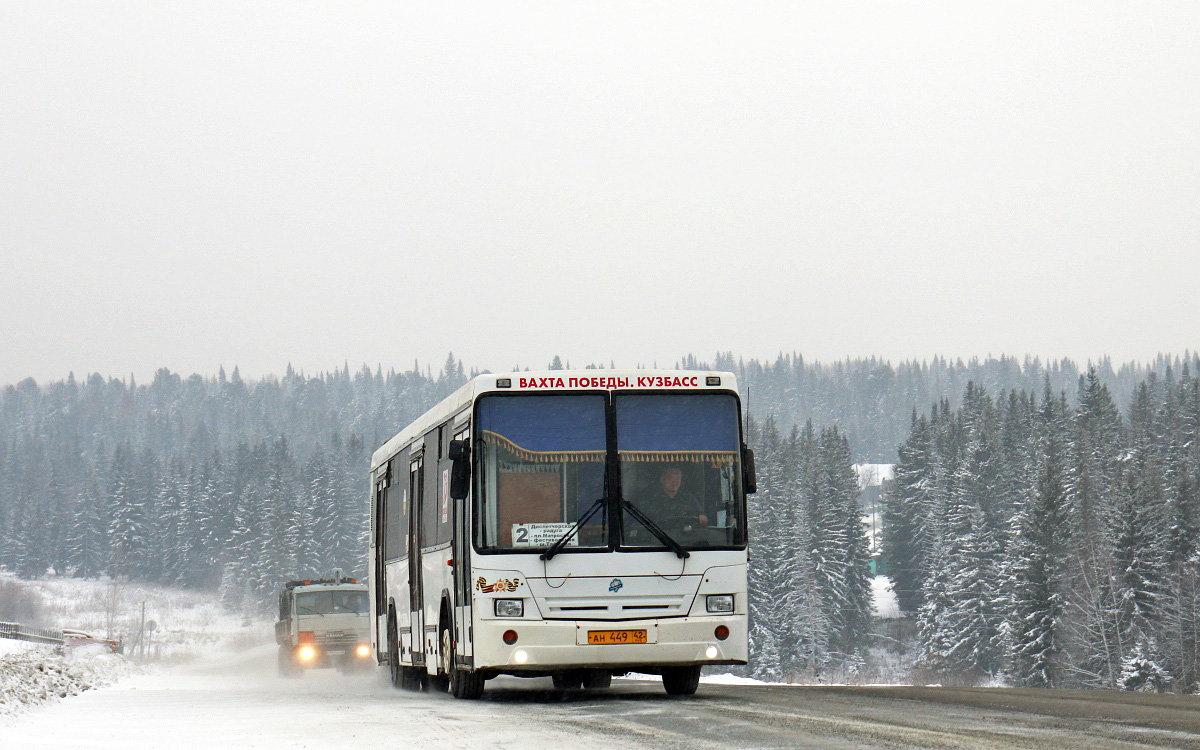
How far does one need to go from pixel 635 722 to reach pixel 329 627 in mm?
26156

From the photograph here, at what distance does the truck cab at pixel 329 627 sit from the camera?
3859 cm

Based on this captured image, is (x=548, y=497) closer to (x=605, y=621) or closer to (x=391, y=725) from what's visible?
(x=605, y=621)

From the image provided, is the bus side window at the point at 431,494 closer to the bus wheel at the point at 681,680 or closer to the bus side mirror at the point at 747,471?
the bus wheel at the point at 681,680

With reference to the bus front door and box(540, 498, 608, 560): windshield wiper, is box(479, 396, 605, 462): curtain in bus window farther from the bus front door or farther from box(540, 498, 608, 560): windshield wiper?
the bus front door

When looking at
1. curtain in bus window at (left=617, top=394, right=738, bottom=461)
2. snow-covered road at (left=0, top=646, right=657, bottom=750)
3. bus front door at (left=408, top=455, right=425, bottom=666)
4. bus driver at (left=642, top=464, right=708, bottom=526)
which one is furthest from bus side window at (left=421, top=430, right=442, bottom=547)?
bus driver at (left=642, top=464, right=708, bottom=526)

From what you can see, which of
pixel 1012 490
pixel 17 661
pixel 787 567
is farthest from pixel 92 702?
pixel 1012 490

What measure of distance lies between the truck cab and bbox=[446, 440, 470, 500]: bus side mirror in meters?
22.3

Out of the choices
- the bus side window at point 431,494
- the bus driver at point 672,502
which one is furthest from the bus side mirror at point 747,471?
the bus side window at point 431,494

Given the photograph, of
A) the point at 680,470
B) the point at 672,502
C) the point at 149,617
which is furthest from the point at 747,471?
the point at 149,617

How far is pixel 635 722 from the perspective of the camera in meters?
13.7

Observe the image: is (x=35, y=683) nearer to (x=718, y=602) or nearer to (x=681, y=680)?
(x=681, y=680)

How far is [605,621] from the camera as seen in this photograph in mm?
16375

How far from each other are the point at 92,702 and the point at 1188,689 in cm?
5653

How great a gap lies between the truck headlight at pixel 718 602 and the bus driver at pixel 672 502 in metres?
0.72
